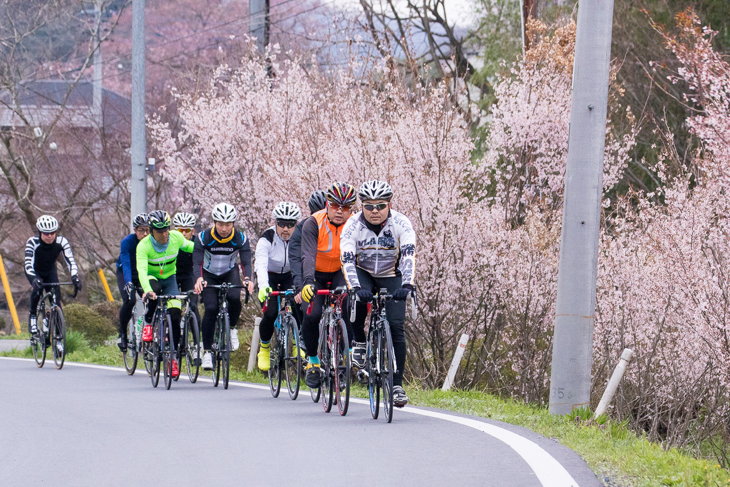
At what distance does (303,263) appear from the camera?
1176cm

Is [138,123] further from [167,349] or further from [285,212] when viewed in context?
[285,212]

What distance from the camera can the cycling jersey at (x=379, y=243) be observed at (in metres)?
10.9

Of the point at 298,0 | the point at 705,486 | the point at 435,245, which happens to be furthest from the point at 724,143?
the point at 298,0

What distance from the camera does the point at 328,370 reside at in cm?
1185

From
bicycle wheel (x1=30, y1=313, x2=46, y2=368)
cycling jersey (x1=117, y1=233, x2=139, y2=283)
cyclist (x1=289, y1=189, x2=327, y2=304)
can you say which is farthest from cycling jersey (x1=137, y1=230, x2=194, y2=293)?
cyclist (x1=289, y1=189, x2=327, y2=304)

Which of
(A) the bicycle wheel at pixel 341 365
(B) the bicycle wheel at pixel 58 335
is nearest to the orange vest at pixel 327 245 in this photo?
(A) the bicycle wheel at pixel 341 365

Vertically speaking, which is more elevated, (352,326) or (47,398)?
(352,326)

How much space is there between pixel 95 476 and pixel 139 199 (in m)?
15.3

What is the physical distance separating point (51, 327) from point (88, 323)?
16.6 ft

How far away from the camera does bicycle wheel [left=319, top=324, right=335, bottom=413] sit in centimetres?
1173

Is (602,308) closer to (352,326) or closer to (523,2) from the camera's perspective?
(352,326)

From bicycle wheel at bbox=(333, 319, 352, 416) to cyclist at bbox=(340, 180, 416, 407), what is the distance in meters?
0.11

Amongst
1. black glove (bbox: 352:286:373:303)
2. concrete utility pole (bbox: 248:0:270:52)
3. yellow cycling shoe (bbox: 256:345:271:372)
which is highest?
concrete utility pole (bbox: 248:0:270:52)

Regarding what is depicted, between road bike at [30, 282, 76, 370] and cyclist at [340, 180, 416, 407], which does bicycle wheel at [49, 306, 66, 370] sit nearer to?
road bike at [30, 282, 76, 370]
